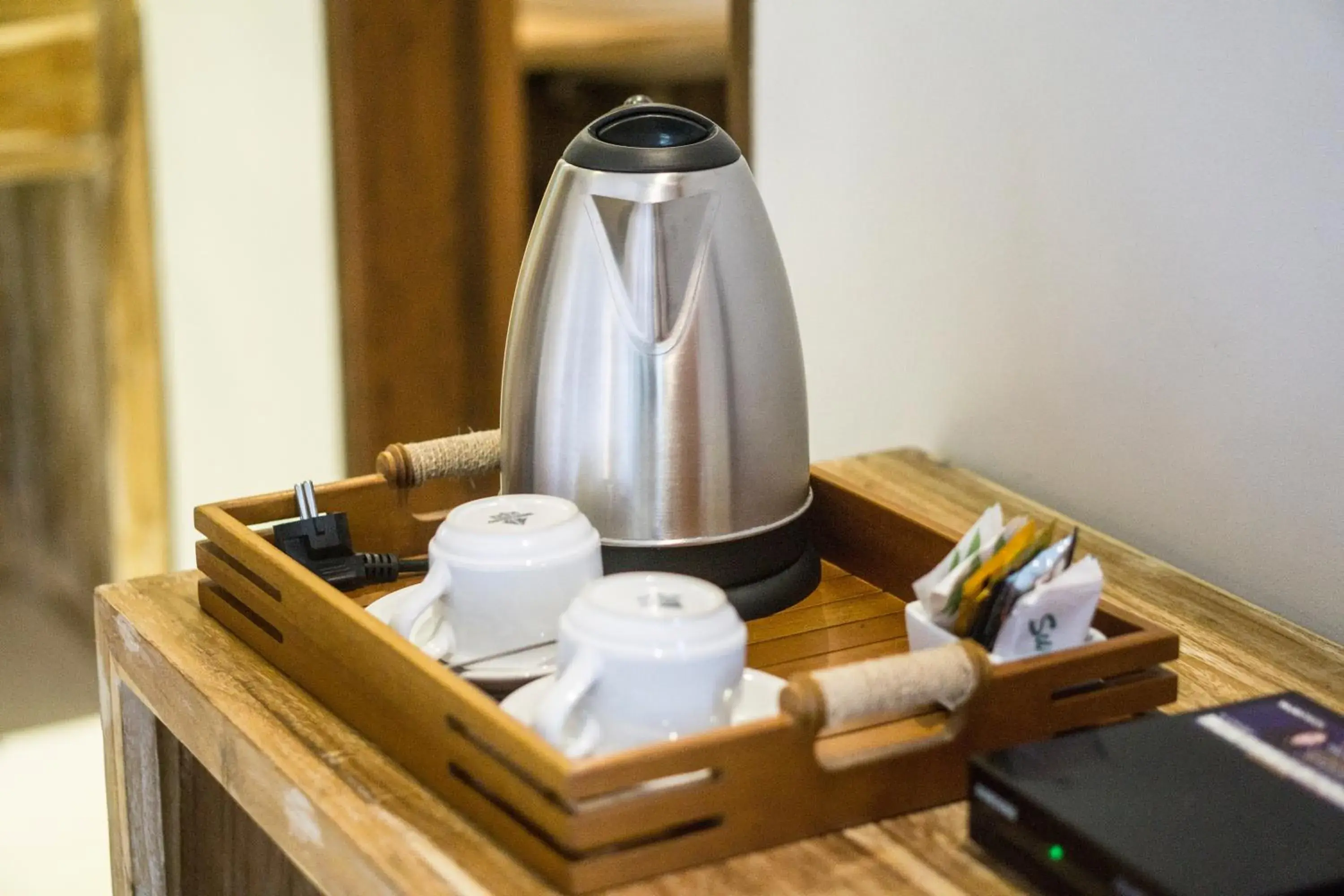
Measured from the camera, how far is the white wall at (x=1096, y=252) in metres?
0.81

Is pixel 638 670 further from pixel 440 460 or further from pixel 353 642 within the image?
pixel 440 460

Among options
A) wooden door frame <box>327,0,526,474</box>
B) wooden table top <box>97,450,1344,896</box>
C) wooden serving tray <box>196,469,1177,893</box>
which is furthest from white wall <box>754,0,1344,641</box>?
wooden door frame <box>327,0,526,474</box>

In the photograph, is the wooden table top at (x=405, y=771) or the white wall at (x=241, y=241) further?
the white wall at (x=241, y=241)

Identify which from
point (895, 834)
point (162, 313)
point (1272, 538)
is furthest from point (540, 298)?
point (162, 313)

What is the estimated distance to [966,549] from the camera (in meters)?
0.67

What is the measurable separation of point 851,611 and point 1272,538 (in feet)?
0.92

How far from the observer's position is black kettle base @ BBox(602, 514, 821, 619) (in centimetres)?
70

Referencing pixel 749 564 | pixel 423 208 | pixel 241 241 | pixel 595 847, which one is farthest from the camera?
pixel 423 208

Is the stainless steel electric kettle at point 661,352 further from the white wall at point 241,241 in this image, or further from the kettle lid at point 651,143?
the white wall at point 241,241

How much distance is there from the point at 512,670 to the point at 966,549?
0.22 m

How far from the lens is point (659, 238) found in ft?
2.21

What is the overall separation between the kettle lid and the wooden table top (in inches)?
11.7

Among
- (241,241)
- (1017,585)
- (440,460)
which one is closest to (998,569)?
(1017,585)

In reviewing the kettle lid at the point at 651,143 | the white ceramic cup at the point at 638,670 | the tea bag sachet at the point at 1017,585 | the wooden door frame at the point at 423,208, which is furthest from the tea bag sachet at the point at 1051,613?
the wooden door frame at the point at 423,208
